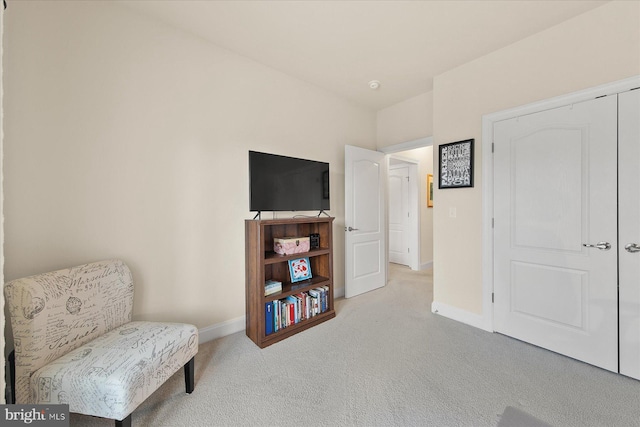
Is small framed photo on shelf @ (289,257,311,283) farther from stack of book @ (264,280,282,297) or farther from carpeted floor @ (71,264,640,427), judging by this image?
carpeted floor @ (71,264,640,427)

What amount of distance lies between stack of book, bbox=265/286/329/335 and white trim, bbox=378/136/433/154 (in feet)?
7.17

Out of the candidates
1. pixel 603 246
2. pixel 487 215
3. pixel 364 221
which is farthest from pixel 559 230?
pixel 364 221

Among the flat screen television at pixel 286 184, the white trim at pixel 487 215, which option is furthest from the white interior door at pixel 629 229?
the flat screen television at pixel 286 184

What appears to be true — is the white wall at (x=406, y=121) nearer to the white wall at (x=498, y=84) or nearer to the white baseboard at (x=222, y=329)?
the white wall at (x=498, y=84)

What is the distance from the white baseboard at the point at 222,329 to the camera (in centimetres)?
232

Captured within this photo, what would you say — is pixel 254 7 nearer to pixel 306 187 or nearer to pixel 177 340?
pixel 306 187

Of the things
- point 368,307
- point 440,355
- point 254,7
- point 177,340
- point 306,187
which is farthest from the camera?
point 368,307

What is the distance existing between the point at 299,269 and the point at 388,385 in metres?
1.33

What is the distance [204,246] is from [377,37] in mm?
2381

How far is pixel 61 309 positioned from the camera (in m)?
1.43

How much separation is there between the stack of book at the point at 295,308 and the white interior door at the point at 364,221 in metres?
0.70

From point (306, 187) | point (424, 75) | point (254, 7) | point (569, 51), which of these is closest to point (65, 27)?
point (254, 7)

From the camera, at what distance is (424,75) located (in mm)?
2893

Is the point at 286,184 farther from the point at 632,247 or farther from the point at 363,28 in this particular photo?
the point at 632,247
